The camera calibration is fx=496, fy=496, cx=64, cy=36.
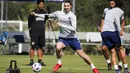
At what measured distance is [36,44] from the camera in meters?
16.6

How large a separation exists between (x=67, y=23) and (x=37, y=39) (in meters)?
4.20

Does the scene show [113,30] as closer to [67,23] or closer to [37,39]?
[67,23]

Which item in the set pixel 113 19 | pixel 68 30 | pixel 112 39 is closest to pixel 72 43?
pixel 68 30

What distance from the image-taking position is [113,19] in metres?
13.1

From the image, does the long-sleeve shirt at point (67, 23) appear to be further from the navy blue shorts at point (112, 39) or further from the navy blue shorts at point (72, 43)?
the navy blue shorts at point (112, 39)

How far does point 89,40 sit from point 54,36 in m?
2.19

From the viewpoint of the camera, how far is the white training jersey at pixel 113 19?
13.0 metres

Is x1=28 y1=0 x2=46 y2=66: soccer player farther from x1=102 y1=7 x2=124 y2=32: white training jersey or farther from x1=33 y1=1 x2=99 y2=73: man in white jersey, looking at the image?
x1=102 y1=7 x2=124 y2=32: white training jersey

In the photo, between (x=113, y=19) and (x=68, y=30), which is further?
(x=113, y=19)

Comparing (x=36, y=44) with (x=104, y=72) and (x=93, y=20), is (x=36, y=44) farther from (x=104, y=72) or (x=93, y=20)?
(x=93, y=20)

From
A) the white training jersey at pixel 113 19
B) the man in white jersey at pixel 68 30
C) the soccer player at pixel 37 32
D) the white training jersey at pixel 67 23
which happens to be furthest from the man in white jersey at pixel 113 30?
the soccer player at pixel 37 32

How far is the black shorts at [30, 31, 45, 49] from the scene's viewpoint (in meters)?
16.7

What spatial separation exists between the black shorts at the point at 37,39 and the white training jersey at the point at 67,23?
Result: 12.8 feet

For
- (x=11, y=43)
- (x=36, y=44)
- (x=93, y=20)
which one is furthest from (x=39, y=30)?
(x=93, y=20)
